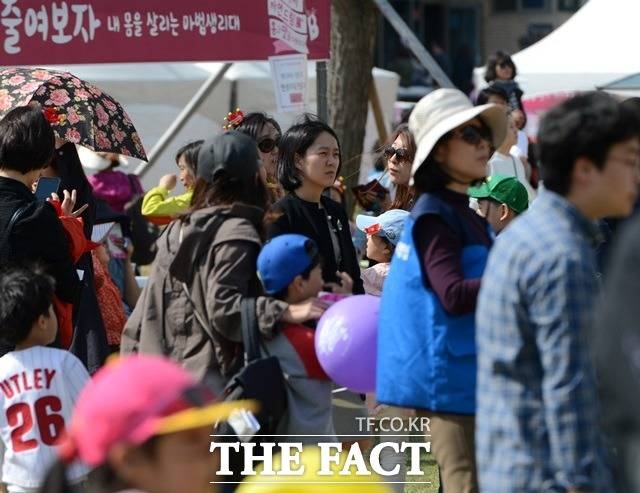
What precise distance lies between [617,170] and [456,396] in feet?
3.24

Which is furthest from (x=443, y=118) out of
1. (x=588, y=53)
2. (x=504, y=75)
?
(x=588, y=53)

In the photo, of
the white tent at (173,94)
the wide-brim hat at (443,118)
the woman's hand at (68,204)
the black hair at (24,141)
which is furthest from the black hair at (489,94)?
the wide-brim hat at (443,118)

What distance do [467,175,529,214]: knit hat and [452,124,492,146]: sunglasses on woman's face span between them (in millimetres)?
2094

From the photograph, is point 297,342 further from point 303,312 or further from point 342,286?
point 342,286

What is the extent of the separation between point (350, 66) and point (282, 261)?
7.71m

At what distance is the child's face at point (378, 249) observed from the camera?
654 cm

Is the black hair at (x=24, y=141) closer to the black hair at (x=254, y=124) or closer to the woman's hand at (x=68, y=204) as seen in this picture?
the woman's hand at (x=68, y=204)

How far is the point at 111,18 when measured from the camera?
836 centimetres

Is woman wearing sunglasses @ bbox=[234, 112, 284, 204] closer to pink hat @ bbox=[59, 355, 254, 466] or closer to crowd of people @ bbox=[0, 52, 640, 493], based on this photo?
crowd of people @ bbox=[0, 52, 640, 493]

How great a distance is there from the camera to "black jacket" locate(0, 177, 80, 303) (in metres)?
5.70

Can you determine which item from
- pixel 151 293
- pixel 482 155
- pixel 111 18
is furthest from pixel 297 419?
pixel 111 18

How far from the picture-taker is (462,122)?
14.4ft

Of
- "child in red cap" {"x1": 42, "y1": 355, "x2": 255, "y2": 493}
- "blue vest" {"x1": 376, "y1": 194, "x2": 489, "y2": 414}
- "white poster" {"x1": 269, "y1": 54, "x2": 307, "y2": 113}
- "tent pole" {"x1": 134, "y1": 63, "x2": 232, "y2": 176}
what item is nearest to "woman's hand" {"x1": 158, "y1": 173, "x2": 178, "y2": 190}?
"tent pole" {"x1": 134, "y1": 63, "x2": 232, "y2": 176}

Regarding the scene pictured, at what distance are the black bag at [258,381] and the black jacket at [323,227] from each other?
84 cm
